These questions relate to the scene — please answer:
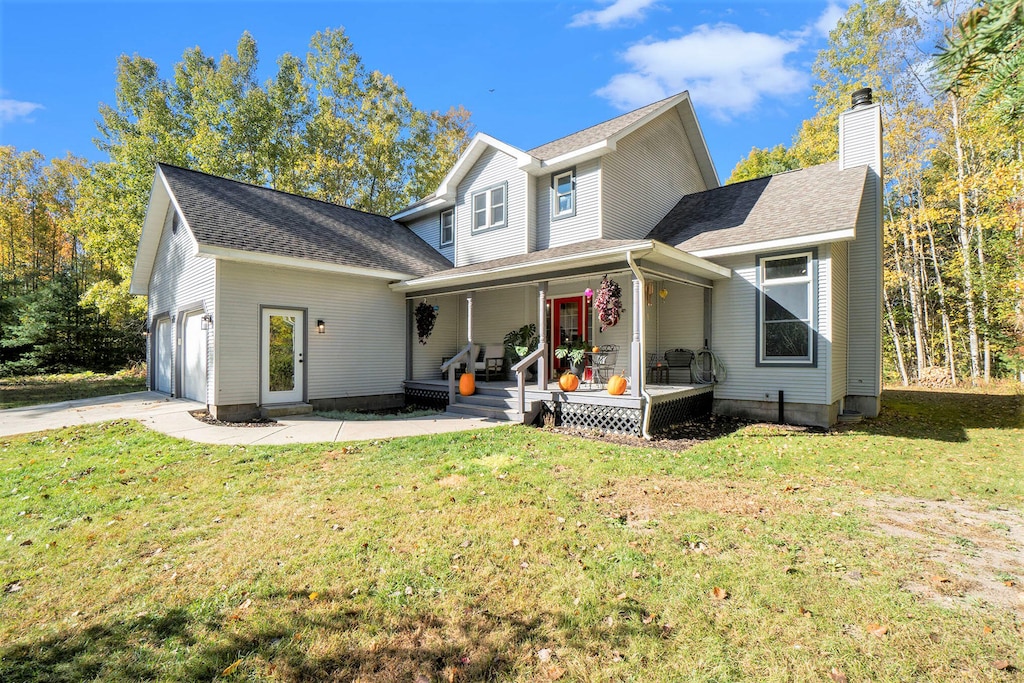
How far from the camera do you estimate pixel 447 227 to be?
14289mm

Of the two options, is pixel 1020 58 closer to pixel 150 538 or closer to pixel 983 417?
pixel 150 538

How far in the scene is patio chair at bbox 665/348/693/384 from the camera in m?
10.2

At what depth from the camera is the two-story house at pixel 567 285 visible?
8.87m

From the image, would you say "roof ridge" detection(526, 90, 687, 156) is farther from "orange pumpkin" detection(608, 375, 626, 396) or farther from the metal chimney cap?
"orange pumpkin" detection(608, 375, 626, 396)

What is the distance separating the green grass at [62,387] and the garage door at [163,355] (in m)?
1.46

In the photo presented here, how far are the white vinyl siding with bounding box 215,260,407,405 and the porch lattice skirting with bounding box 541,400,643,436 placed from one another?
15.5 feet

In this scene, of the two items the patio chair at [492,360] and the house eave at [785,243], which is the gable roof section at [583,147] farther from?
the patio chair at [492,360]

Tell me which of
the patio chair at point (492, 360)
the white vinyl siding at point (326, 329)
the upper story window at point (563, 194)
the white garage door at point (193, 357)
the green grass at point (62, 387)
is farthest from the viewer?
the green grass at point (62, 387)

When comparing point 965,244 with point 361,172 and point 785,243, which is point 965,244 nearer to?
point 785,243

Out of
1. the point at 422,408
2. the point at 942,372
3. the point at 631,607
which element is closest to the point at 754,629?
the point at 631,607

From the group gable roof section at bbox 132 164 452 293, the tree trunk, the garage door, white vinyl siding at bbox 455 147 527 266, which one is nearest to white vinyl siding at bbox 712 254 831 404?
white vinyl siding at bbox 455 147 527 266

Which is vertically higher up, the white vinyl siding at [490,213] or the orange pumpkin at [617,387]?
the white vinyl siding at [490,213]

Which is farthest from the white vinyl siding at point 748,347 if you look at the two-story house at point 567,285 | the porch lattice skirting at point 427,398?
the porch lattice skirting at point 427,398

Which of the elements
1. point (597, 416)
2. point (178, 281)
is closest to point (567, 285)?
point (597, 416)
